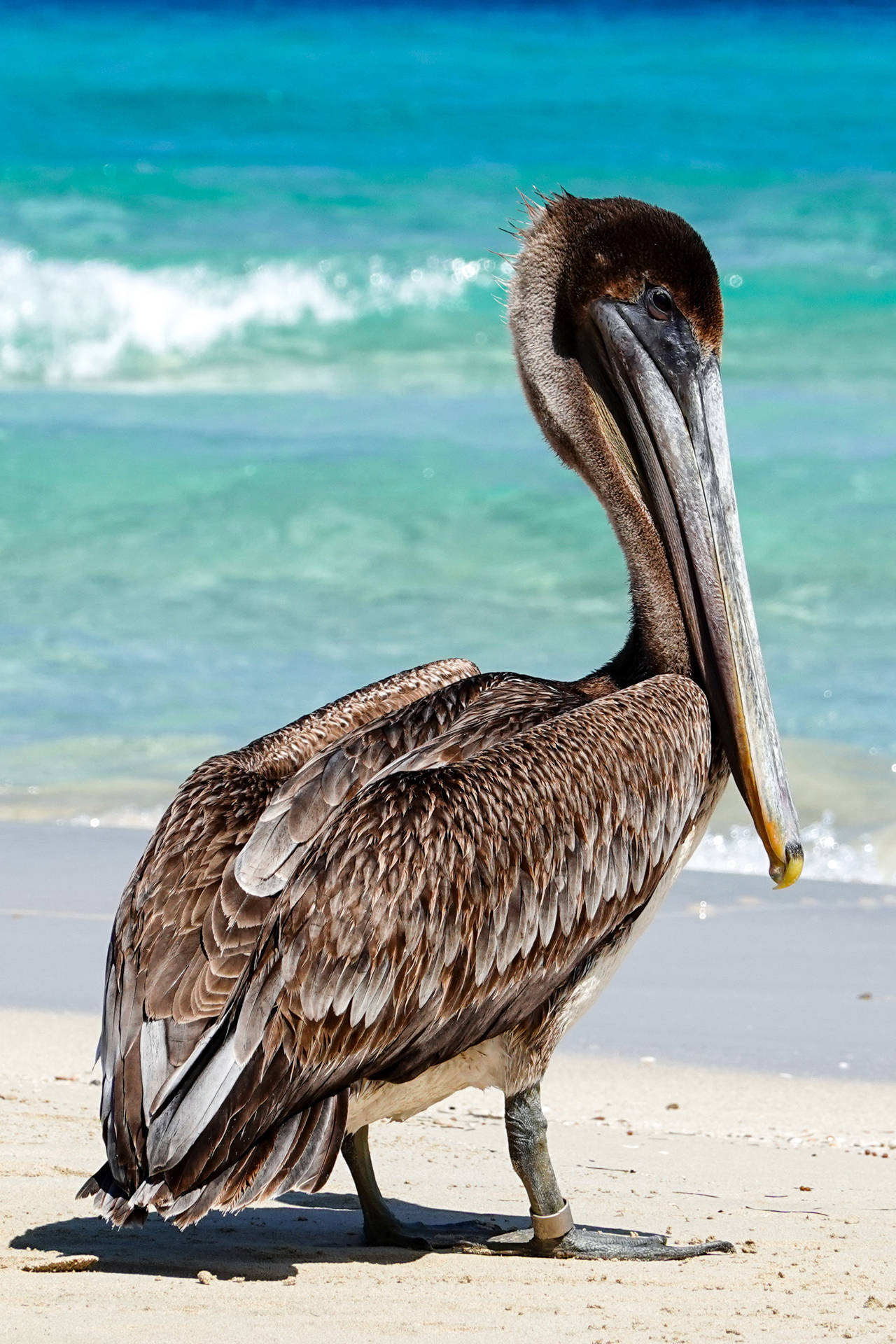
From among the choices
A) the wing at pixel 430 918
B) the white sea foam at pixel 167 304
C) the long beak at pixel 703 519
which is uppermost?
the white sea foam at pixel 167 304

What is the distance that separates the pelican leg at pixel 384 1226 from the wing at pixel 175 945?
0.56 meters

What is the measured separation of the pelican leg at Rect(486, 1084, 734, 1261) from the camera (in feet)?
12.4

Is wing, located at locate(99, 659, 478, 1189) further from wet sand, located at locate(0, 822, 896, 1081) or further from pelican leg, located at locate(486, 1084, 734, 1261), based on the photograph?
wet sand, located at locate(0, 822, 896, 1081)

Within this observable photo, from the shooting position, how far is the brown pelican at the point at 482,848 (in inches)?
135

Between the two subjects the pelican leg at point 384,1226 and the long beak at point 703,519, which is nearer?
the pelican leg at point 384,1226

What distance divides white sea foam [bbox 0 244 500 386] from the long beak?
1623 cm

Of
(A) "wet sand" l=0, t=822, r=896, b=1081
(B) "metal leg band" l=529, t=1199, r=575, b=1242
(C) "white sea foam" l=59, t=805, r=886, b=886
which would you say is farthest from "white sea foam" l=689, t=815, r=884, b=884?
(B) "metal leg band" l=529, t=1199, r=575, b=1242

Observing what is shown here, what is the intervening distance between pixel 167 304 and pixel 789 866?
18.3 m

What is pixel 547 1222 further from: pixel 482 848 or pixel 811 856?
pixel 811 856

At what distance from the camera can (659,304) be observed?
439 cm

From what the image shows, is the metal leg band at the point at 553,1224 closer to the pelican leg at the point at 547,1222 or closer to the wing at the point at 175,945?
the pelican leg at the point at 547,1222

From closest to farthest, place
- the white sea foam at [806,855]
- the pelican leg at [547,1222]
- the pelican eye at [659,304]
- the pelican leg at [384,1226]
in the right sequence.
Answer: the pelican leg at [547,1222] → the pelican leg at [384,1226] → the pelican eye at [659,304] → the white sea foam at [806,855]

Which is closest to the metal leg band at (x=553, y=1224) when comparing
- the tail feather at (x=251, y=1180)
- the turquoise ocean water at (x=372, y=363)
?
the tail feather at (x=251, y=1180)

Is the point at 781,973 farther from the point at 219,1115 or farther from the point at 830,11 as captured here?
the point at 830,11
